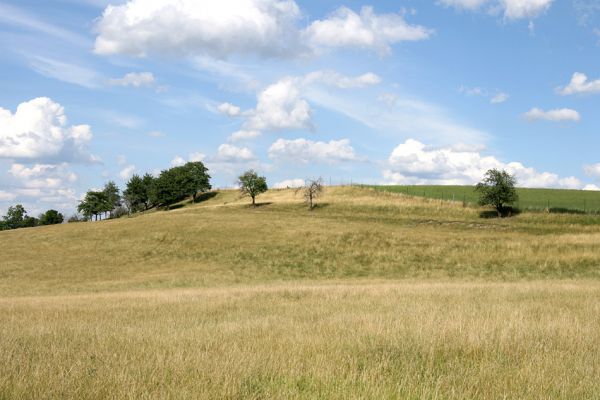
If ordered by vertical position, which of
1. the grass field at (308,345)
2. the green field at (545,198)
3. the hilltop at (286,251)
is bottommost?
the hilltop at (286,251)

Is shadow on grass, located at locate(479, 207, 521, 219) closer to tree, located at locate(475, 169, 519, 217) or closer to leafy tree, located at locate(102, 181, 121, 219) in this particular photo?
tree, located at locate(475, 169, 519, 217)

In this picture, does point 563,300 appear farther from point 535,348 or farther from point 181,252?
point 181,252

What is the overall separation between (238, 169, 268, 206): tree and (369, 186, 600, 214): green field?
32490 mm

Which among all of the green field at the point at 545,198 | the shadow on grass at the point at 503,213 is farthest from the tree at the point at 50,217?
the shadow on grass at the point at 503,213

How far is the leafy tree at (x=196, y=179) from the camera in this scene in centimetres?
13738

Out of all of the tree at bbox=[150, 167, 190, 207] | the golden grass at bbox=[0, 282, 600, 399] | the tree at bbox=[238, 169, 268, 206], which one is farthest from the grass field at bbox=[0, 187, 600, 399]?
the tree at bbox=[150, 167, 190, 207]

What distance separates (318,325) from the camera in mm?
10227

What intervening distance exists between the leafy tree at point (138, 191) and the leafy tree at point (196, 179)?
11134mm

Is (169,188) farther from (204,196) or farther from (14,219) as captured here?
(14,219)

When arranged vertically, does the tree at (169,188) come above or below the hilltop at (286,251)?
above

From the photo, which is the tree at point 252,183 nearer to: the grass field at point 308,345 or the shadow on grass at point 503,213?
the shadow on grass at point 503,213

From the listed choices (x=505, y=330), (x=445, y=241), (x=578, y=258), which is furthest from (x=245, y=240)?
(x=505, y=330)

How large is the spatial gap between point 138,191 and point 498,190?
328 ft

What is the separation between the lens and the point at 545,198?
4119 inches
